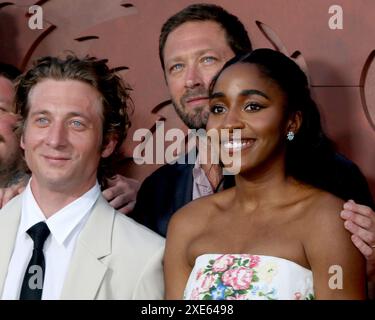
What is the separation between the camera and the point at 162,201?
76.4 inches

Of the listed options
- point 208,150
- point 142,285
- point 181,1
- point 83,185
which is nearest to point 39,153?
point 83,185

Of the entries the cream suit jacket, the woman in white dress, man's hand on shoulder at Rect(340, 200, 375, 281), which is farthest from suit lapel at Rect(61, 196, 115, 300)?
man's hand on shoulder at Rect(340, 200, 375, 281)

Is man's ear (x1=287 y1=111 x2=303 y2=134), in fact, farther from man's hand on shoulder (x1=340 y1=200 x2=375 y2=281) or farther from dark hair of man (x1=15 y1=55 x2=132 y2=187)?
dark hair of man (x1=15 y1=55 x2=132 y2=187)

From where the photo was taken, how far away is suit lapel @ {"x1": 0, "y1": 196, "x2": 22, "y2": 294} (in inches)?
63.1

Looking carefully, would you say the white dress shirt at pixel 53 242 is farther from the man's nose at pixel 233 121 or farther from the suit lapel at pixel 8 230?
the man's nose at pixel 233 121

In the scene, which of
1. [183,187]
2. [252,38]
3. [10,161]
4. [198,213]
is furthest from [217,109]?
[10,161]

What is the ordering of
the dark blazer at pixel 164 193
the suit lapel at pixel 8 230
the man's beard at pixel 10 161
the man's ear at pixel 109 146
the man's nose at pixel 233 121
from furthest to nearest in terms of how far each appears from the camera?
the man's beard at pixel 10 161 < the dark blazer at pixel 164 193 < the man's ear at pixel 109 146 < the suit lapel at pixel 8 230 < the man's nose at pixel 233 121

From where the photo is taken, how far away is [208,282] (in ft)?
4.70

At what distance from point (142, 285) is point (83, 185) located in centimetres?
26

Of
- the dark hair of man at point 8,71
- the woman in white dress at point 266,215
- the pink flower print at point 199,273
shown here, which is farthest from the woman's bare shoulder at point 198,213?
the dark hair of man at point 8,71

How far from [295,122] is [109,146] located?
1.46 feet

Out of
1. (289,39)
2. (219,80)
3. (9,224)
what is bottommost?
(9,224)

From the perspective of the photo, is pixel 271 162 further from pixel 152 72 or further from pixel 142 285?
pixel 152 72

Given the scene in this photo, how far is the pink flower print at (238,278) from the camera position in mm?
1399
